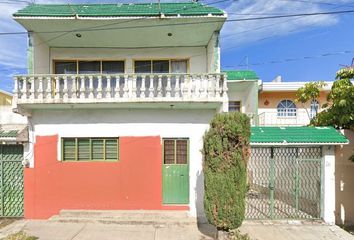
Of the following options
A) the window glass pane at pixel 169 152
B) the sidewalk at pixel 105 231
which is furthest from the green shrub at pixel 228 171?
the window glass pane at pixel 169 152

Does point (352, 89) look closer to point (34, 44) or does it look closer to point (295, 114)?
point (295, 114)

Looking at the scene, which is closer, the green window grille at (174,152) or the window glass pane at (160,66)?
the green window grille at (174,152)

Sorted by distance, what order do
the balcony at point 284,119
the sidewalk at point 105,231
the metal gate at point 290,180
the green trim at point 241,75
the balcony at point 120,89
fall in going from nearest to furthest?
the sidewalk at point 105,231
the balcony at point 120,89
the metal gate at point 290,180
the green trim at point 241,75
the balcony at point 284,119

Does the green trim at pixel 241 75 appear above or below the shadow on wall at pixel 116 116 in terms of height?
above

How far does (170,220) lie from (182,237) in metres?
1.04

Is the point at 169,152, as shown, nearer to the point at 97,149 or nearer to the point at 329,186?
the point at 97,149

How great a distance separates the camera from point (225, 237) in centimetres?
625

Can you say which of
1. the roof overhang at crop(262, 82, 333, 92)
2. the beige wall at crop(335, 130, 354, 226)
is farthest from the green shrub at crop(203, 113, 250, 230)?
the roof overhang at crop(262, 82, 333, 92)

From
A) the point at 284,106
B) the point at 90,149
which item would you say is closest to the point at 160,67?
the point at 90,149

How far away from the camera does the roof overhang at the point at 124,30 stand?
8.34 metres

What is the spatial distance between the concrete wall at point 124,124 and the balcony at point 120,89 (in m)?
0.66

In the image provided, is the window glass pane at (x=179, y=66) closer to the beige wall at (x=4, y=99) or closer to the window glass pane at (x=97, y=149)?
the window glass pane at (x=97, y=149)

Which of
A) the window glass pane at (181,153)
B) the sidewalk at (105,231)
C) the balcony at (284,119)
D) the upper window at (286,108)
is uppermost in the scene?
the upper window at (286,108)

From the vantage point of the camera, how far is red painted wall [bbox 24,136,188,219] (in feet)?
28.0
